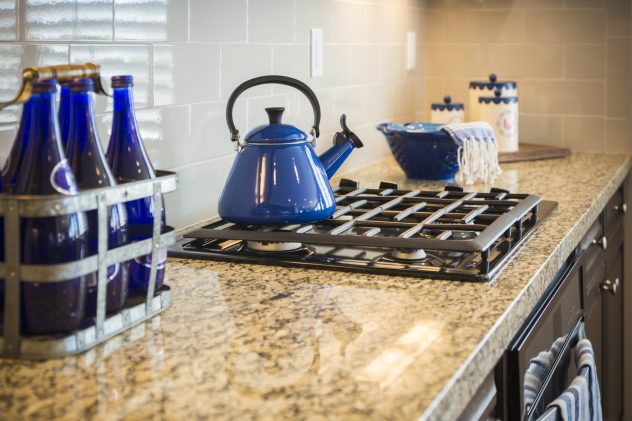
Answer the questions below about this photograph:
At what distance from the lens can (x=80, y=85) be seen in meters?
0.90

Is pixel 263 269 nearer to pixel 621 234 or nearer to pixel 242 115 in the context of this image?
pixel 242 115

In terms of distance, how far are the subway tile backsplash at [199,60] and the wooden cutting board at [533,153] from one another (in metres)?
0.41

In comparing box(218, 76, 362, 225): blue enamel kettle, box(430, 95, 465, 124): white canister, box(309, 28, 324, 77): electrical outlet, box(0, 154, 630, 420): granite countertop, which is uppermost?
box(309, 28, 324, 77): electrical outlet

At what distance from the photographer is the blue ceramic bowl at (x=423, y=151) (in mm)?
2064

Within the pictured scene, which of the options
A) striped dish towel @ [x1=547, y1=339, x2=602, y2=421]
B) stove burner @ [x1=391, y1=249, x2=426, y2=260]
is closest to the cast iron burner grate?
stove burner @ [x1=391, y1=249, x2=426, y2=260]

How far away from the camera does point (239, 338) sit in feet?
3.05

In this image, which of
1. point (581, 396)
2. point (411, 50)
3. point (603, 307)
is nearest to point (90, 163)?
point (581, 396)

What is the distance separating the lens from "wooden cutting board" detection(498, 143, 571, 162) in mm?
2410

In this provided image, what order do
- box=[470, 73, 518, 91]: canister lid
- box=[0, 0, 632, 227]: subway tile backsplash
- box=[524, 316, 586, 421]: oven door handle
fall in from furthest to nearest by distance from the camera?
box=[470, 73, 518, 91]: canister lid < box=[0, 0, 632, 227]: subway tile backsplash < box=[524, 316, 586, 421]: oven door handle

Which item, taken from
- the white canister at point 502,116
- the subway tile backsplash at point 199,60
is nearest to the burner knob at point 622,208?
the white canister at point 502,116

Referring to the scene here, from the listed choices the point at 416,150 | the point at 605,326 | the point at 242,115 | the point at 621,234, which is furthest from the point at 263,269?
the point at 621,234

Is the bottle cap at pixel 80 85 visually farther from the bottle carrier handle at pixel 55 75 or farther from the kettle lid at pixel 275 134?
the kettle lid at pixel 275 134

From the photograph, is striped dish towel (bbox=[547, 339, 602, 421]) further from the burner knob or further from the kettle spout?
the burner knob

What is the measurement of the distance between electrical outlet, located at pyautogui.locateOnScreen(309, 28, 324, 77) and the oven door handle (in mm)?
888
